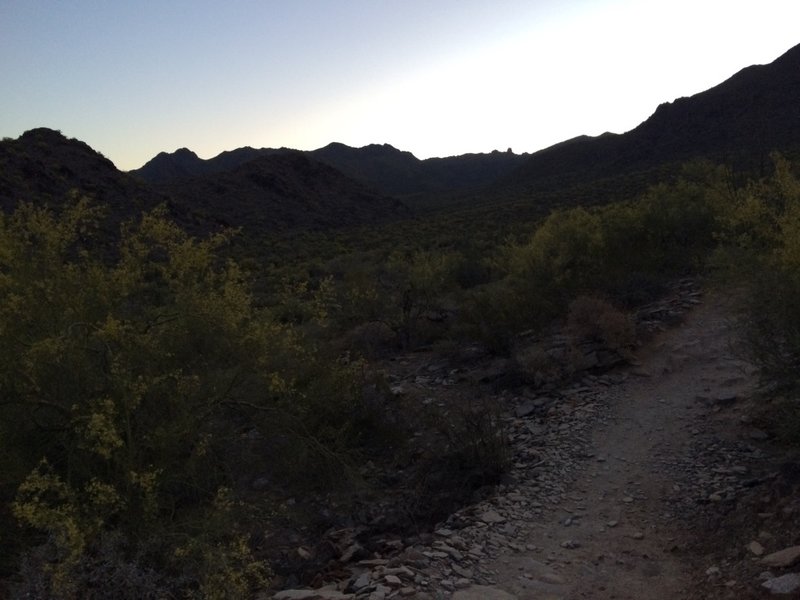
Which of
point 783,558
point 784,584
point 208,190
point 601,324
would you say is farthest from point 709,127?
point 784,584

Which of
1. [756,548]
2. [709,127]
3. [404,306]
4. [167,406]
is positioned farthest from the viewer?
[709,127]

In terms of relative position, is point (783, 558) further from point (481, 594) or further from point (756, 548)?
point (481, 594)

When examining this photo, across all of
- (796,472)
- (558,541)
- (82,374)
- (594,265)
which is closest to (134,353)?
(82,374)

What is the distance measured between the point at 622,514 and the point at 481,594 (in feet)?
6.22

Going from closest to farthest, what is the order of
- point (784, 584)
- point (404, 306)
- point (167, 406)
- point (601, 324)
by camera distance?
point (784, 584)
point (167, 406)
point (601, 324)
point (404, 306)

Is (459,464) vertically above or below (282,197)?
below

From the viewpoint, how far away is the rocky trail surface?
193 inches

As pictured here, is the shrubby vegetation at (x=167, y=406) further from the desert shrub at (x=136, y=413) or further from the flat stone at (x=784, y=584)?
the flat stone at (x=784, y=584)

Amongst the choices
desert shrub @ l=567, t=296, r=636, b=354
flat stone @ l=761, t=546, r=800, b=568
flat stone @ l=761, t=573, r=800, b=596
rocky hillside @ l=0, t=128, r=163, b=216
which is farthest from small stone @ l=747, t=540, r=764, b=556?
rocky hillside @ l=0, t=128, r=163, b=216

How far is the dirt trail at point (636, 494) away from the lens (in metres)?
5.07

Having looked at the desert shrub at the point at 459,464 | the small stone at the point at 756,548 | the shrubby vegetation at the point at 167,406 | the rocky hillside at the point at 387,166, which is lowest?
the small stone at the point at 756,548

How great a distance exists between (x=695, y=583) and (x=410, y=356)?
765 cm

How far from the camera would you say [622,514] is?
19.9 feet

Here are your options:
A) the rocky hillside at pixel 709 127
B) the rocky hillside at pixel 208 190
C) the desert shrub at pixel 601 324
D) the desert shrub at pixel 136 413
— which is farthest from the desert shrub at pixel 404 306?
the rocky hillside at pixel 709 127
